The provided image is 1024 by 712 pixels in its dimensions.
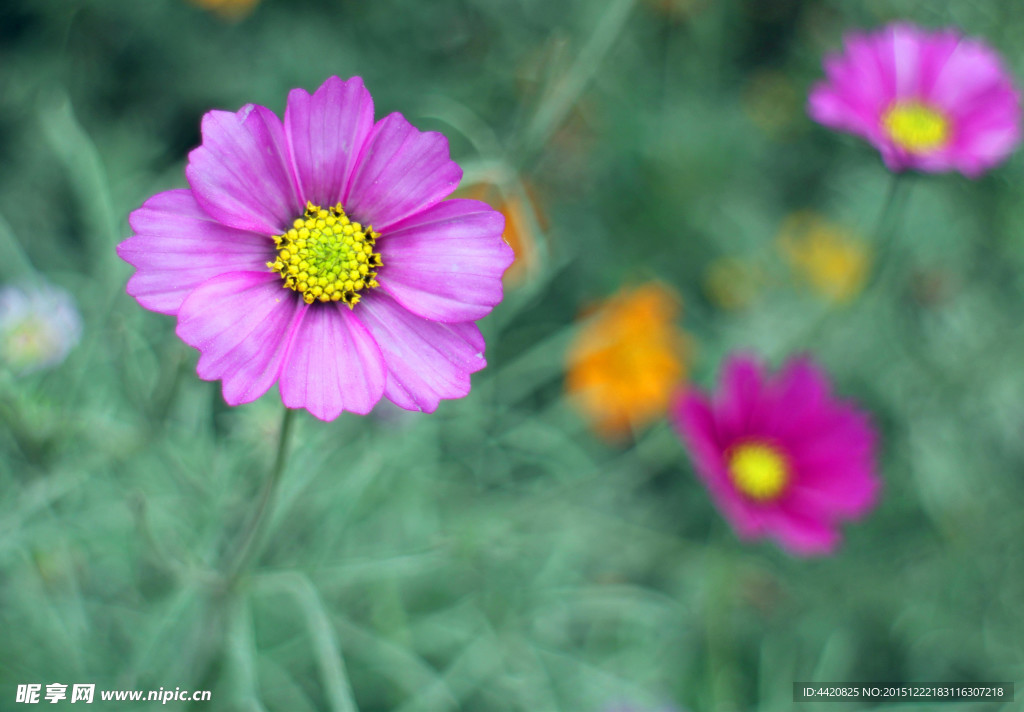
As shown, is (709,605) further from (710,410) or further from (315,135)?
(315,135)

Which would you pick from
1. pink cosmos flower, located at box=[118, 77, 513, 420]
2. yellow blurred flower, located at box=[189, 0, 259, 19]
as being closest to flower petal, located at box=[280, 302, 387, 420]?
pink cosmos flower, located at box=[118, 77, 513, 420]

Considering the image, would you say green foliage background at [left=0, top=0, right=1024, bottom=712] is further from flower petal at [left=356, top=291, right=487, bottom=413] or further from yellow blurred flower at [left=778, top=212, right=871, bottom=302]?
flower petal at [left=356, top=291, right=487, bottom=413]

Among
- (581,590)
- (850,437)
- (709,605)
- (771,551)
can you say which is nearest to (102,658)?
(581,590)

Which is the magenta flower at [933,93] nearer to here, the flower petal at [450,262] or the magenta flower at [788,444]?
the magenta flower at [788,444]

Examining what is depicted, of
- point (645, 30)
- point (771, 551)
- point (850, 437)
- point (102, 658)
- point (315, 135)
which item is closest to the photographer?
point (315, 135)

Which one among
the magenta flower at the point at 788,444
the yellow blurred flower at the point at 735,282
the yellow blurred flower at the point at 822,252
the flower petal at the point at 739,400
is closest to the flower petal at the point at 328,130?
the magenta flower at the point at 788,444

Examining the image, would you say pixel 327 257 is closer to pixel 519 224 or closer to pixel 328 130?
pixel 328 130
